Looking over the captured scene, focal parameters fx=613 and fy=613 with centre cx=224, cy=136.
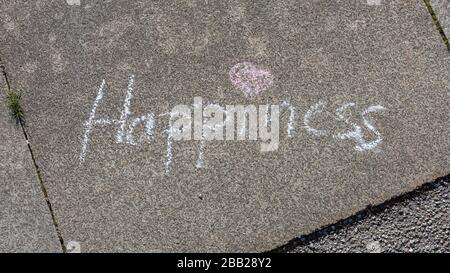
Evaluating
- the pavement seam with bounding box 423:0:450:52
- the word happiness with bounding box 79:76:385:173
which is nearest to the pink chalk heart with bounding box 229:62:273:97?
the word happiness with bounding box 79:76:385:173

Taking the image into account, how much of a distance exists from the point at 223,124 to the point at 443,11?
174cm

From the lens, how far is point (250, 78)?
4160mm

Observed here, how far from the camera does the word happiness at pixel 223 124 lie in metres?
4.05

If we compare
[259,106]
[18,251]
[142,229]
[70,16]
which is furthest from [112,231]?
[70,16]

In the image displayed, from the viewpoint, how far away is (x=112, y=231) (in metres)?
3.93

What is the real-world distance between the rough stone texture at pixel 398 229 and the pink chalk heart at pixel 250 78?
1030mm

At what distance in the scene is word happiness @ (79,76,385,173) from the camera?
4051 mm

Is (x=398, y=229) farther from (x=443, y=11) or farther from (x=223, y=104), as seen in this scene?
(x=443, y=11)

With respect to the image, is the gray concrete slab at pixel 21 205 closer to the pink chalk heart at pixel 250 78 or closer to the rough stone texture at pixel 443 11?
the pink chalk heart at pixel 250 78

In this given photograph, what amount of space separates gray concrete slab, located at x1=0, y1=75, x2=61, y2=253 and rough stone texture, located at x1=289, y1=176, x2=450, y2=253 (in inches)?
63.1

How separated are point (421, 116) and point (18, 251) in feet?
9.10

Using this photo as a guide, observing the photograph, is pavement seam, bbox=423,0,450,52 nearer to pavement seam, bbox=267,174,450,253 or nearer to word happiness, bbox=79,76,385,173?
word happiness, bbox=79,76,385,173

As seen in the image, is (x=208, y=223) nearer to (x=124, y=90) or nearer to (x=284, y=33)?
(x=124, y=90)

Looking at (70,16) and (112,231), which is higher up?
(70,16)
